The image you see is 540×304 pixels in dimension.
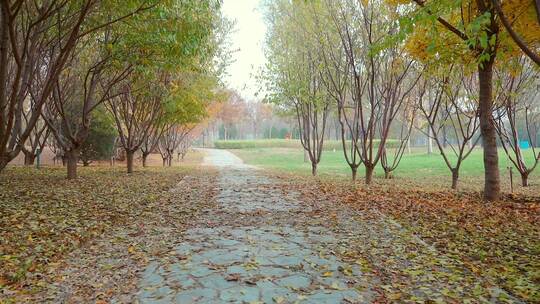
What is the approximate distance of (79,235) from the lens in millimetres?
5953

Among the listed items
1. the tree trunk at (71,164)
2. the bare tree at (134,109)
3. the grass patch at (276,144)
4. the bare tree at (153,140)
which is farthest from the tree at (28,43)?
the grass patch at (276,144)

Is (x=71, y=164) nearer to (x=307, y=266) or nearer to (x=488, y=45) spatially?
(x=307, y=266)

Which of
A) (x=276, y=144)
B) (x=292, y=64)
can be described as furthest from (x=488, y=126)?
(x=276, y=144)

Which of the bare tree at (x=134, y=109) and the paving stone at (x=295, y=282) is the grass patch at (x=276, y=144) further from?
the paving stone at (x=295, y=282)

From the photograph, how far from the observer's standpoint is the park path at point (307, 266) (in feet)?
12.5

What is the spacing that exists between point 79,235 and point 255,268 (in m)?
2.92

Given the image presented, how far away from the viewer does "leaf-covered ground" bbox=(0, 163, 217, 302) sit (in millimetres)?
4191

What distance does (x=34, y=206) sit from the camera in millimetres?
7621

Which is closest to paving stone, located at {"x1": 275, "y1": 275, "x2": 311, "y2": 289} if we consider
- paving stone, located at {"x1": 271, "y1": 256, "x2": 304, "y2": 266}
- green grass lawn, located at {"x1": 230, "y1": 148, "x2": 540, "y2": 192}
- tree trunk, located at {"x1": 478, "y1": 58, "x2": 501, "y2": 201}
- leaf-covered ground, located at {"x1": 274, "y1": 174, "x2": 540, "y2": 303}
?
paving stone, located at {"x1": 271, "y1": 256, "x2": 304, "y2": 266}

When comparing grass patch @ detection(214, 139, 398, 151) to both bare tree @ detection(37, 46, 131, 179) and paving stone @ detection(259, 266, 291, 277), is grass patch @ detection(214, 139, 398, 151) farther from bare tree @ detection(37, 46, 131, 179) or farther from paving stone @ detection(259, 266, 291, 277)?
paving stone @ detection(259, 266, 291, 277)

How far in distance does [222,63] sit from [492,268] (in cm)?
1733

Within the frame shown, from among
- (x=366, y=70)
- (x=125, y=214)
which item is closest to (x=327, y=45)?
(x=366, y=70)

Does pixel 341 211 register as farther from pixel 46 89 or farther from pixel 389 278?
pixel 46 89

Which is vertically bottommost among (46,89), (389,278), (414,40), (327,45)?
(389,278)
